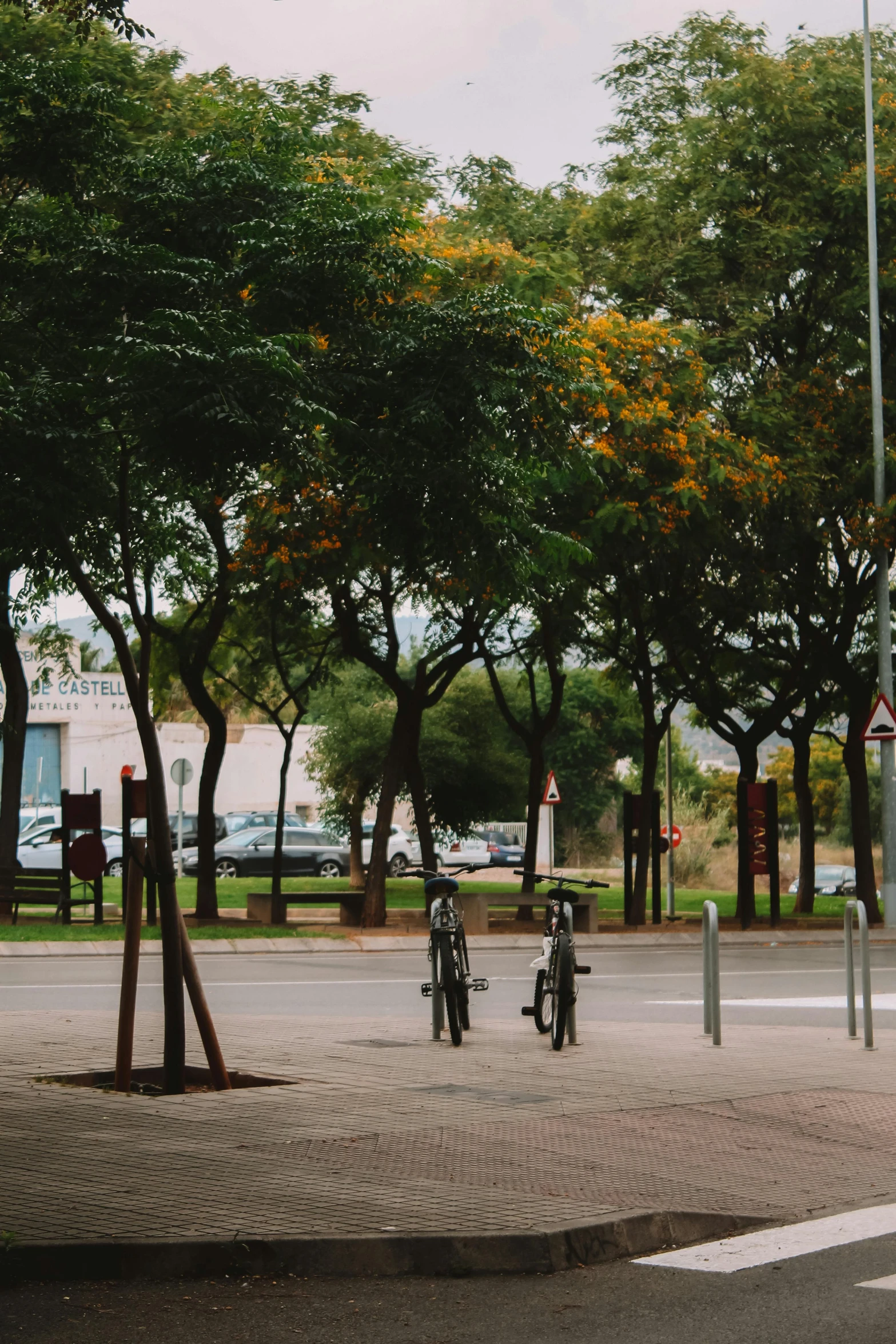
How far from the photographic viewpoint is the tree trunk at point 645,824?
27500 millimetres

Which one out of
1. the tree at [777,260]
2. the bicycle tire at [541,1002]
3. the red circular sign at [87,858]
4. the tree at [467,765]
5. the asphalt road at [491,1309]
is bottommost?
the asphalt road at [491,1309]

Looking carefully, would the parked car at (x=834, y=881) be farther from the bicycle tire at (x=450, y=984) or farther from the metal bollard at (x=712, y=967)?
the bicycle tire at (x=450, y=984)

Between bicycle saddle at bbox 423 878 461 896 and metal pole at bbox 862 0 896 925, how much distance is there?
48.5 feet

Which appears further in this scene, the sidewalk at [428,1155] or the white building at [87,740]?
the white building at [87,740]

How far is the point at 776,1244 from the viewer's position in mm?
5961

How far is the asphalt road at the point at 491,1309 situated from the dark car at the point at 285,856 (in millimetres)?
39660

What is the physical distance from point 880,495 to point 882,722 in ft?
11.2

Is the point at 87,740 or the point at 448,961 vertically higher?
the point at 87,740

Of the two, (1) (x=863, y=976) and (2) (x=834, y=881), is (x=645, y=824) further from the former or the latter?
(2) (x=834, y=881)

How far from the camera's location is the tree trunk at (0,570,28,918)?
1017 inches

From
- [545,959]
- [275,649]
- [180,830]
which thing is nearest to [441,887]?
[545,959]

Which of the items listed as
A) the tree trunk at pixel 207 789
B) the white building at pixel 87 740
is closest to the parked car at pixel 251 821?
the white building at pixel 87 740

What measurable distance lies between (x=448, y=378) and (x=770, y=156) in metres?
18.8

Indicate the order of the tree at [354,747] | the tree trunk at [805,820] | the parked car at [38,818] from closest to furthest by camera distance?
the tree trunk at [805,820] → the tree at [354,747] → the parked car at [38,818]
